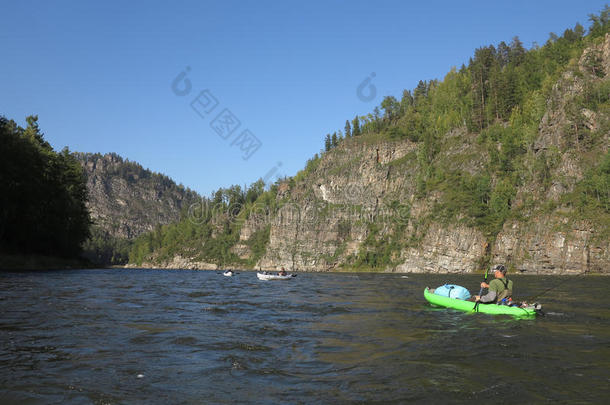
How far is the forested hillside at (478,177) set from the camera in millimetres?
88625

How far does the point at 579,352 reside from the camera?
12.6 metres

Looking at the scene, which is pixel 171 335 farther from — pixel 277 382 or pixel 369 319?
pixel 369 319

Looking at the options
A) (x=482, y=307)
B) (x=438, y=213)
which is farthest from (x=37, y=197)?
(x=438, y=213)

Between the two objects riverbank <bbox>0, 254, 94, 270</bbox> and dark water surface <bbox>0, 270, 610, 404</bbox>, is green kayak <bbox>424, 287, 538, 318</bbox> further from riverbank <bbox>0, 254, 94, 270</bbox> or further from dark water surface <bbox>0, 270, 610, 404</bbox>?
riverbank <bbox>0, 254, 94, 270</bbox>

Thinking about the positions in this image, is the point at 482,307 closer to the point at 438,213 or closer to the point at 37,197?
the point at 37,197

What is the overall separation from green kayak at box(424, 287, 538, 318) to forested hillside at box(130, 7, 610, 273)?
70.3 meters

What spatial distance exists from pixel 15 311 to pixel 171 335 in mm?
9011

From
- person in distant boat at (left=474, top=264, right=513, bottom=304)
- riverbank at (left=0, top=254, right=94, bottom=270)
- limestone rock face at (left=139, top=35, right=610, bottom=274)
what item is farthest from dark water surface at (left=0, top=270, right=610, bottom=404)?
limestone rock face at (left=139, top=35, right=610, bottom=274)

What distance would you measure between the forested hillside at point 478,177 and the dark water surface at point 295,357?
77.7m

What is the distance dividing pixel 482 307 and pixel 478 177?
10327 cm

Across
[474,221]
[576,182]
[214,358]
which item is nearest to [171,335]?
[214,358]

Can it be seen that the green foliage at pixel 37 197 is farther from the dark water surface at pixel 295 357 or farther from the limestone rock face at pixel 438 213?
the limestone rock face at pixel 438 213

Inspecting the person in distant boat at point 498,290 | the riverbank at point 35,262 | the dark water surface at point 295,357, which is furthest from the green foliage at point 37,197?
the person in distant boat at point 498,290

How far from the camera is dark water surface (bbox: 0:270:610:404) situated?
848 cm
